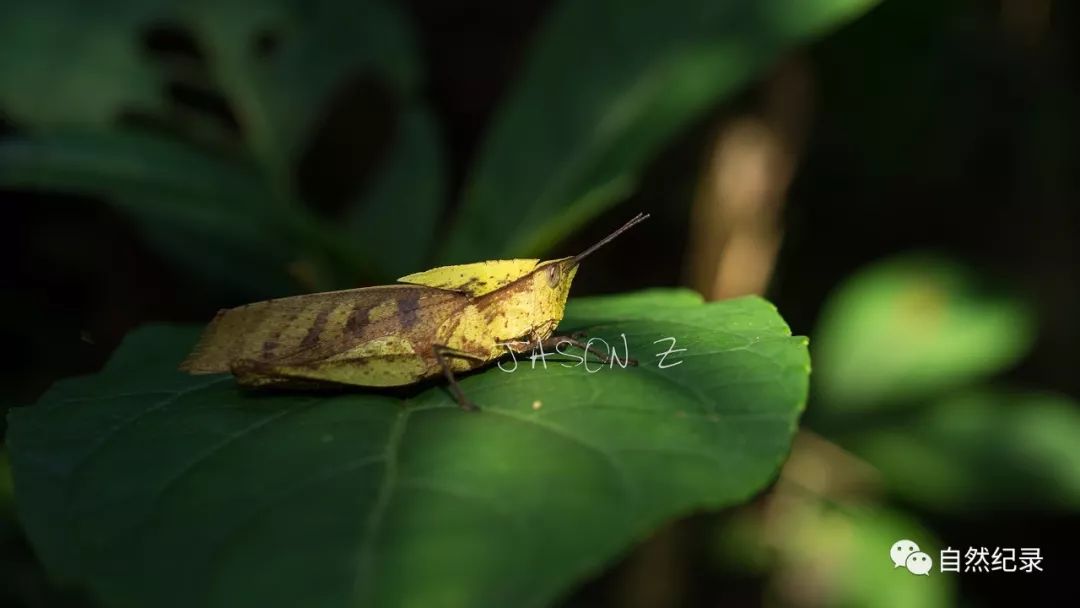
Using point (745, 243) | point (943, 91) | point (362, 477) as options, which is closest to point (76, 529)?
point (362, 477)

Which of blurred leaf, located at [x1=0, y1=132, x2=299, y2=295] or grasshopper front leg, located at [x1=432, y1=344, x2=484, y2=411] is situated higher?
blurred leaf, located at [x1=0, y1=132, x2=299, y2=295]

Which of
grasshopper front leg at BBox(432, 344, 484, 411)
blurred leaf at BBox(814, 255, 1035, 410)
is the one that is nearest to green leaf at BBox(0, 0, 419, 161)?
grasshopper front leg at BBox(432, 344, 484, 411)

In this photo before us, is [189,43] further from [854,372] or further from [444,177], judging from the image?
[854,372]

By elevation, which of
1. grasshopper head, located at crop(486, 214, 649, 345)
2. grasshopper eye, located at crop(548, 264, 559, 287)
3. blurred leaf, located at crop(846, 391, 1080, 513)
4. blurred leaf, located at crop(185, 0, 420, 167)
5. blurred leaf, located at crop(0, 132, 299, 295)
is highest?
blurred leaf, located at crop(185, 0, 420, 167)

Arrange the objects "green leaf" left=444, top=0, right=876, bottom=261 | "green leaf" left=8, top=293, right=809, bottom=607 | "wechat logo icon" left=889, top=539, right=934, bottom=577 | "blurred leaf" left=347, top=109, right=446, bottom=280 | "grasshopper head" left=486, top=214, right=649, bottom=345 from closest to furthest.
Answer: "green leaf" left=8, top=293, right=809, bottom=607, "grasshopper head" left=486, top=214, right=649, bottom=345, "green leaf" left=444, top=0, right=876, bottom=261, "blurred leaf" left=347, top=109, right=446, bottom=280, "wechat logo icon" left=889, top=539, right=934, bottom=577

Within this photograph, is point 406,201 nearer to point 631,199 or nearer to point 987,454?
point 631,199

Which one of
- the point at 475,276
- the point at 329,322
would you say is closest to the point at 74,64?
the point at 329,322

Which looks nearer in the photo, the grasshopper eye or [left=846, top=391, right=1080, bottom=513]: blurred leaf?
the grasshopper eye

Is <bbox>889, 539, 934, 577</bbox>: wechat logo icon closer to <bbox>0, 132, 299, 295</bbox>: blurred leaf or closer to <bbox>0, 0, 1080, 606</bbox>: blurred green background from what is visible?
<bbox>0, 0, 1080, 606</bbox>: blurred green background
